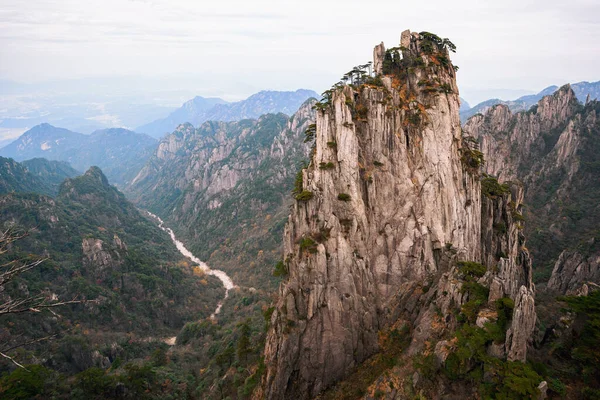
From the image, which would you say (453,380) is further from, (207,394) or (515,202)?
(515,202)

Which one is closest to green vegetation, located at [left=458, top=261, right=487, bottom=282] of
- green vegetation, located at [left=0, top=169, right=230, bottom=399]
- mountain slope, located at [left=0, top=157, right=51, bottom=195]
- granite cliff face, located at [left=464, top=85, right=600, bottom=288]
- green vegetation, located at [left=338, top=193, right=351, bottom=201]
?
green vegetation, located at [left=338, top=193, right=351, bottom=201]

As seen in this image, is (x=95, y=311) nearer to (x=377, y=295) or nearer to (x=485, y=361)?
(x=377, y=295)

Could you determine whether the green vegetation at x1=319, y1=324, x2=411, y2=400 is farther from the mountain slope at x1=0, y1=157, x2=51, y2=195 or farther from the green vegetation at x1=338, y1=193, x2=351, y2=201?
the mountain slope at x1=0, y1=157, x2=51, y2=195

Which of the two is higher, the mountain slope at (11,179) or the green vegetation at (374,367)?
the mountain slope at (11,179)

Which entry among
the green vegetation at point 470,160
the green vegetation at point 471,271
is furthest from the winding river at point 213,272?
the green vegetation at point 471,271

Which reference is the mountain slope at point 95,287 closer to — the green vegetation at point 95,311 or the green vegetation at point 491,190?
the green vegetation at point 95,311

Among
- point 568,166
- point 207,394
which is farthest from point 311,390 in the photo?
point 568,166

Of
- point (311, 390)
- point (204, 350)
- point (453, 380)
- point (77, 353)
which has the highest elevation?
point (453, 380)
